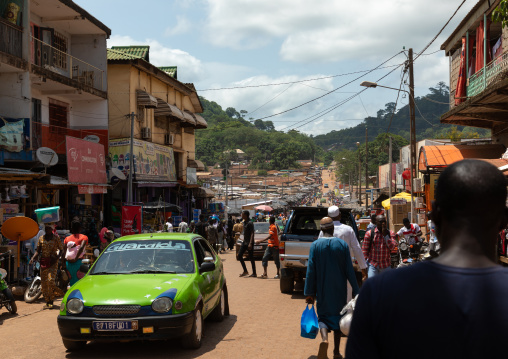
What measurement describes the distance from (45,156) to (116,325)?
45.3 feet

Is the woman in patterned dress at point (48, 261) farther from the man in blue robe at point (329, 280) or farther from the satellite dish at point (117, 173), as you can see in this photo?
the satellite dish at point (117, 173)

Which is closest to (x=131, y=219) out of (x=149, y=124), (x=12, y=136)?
(x=12, y=136)

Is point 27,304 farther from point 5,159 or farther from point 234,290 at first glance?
point 5,159

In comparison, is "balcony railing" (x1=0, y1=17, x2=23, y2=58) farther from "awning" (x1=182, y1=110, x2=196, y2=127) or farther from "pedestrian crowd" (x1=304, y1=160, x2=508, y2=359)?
"pedestrian crowd" (x1=304, y1=160, x2=508, y2=359)

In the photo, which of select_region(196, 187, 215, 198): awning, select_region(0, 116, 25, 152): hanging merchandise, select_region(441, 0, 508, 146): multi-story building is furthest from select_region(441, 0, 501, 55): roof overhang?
select_region(196, 187, 215, 198): awning

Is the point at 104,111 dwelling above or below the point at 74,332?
above

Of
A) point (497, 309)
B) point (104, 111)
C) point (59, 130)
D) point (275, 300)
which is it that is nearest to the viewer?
point (497, 309)

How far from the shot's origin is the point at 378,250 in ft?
37.3

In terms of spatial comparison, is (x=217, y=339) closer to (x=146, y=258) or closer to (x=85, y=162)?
(x=146, y=258)

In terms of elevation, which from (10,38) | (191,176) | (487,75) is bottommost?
(191,176)

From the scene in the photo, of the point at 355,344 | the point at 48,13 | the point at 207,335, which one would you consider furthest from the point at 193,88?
the point at 355,344

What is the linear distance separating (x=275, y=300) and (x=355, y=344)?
11453mm

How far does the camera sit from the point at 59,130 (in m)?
26.3

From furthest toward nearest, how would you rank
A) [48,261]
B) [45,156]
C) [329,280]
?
[45,156]
[48,261]
[329,280]
